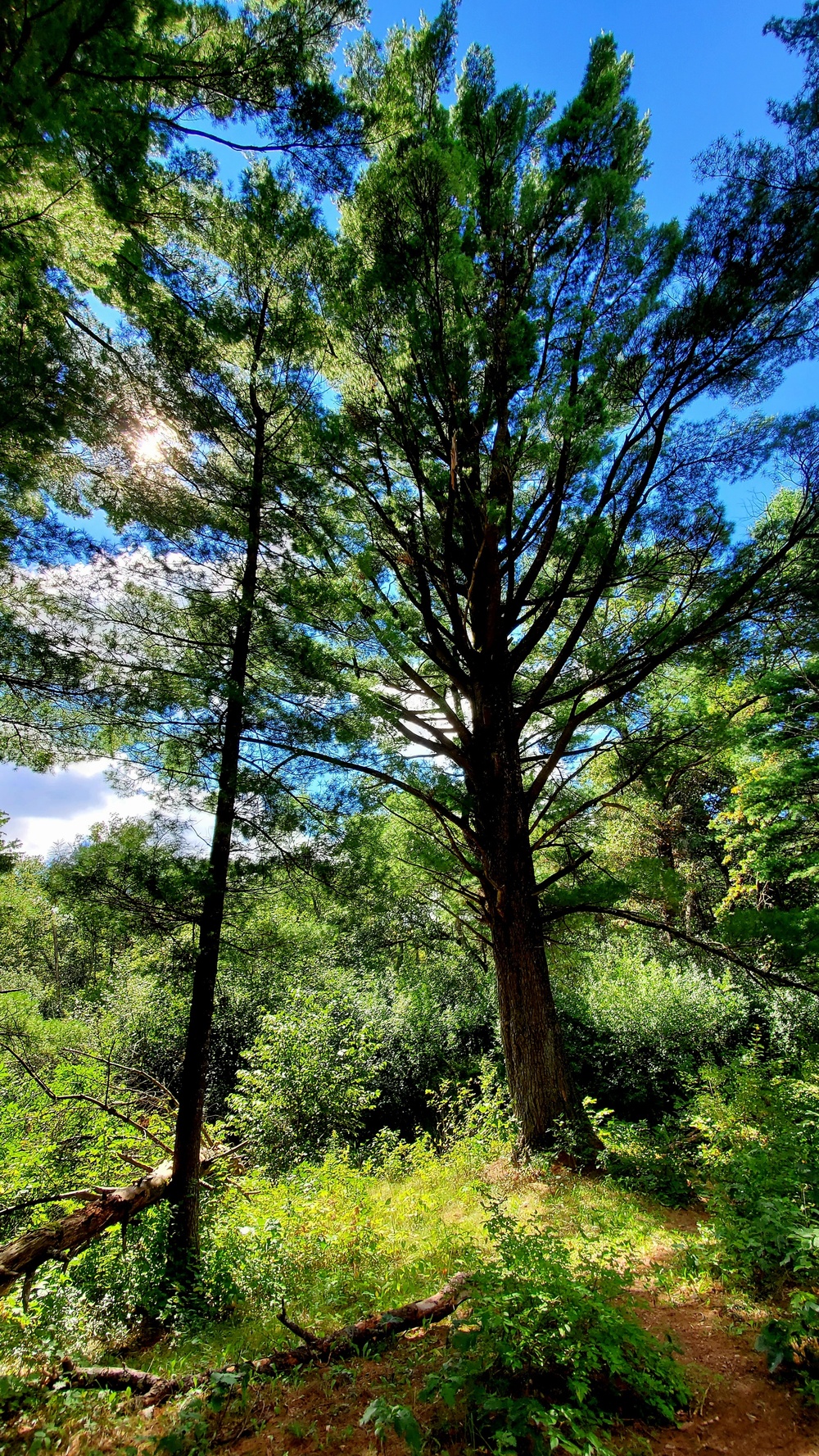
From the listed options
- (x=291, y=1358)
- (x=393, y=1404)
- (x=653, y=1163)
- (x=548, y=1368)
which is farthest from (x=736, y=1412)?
(x=653, y=1163)

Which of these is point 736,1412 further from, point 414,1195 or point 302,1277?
point 414,1195

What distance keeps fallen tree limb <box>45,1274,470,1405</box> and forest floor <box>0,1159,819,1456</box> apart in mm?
90

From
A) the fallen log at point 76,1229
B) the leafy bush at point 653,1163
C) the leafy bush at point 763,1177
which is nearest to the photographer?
the leafy bush at point 763,1177

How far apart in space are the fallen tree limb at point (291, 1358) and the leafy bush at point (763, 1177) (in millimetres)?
1549

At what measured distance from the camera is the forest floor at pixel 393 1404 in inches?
76.2

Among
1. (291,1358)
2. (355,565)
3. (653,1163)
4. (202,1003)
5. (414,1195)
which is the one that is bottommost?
(414,1195)

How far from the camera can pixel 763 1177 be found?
3.29 meters

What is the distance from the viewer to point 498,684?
253 inches

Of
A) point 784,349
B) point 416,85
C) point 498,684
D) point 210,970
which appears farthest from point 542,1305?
point 416,85

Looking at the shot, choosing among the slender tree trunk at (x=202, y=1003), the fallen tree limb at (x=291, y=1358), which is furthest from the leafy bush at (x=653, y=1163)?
the slender tree trunk at (x=202, y=1003)

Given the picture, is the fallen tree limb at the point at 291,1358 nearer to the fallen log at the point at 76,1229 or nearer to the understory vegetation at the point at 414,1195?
the understory vegetation at the point at 414,1195

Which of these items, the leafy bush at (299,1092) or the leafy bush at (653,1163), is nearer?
the leafy bush at (653,1163)

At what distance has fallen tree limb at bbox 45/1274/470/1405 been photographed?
249 centimetres

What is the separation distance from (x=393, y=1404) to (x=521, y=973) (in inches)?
141
